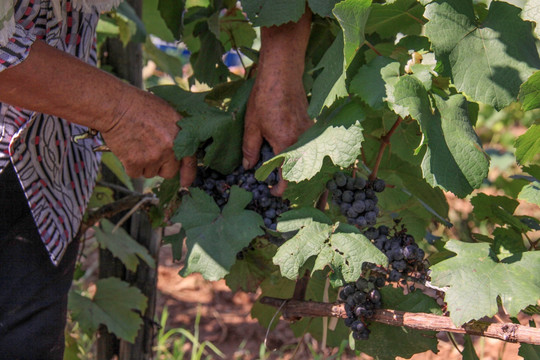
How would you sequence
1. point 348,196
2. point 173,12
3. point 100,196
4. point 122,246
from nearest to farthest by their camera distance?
point 348,196 → point 173,12 → point 122,246 → point 100,196

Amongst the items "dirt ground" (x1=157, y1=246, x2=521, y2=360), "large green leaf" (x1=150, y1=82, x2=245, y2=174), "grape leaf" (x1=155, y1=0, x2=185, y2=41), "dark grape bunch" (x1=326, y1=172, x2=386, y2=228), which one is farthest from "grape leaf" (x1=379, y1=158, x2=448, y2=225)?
"dirt ground" (x1=157, y1=246, x2=521, y2=360)

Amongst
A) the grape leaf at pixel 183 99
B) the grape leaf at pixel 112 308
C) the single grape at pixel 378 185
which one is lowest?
the grape leaf at pixel 112 308

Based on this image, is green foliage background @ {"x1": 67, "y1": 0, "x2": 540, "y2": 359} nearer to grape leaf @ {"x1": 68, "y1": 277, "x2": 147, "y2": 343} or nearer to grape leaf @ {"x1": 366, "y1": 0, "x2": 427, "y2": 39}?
grape leaf @ {"x1": 366, "y1": 0, "x2": 427, "y2": 39}

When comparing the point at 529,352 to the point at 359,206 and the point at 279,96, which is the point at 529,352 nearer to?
the point at 359,206

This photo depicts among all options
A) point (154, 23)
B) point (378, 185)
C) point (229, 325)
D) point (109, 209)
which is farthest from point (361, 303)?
point (229, 325)

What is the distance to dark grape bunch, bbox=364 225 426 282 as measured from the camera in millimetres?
1304

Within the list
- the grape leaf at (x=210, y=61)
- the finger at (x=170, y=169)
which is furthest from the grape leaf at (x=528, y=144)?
the grape leaf at (x=210, y=61)

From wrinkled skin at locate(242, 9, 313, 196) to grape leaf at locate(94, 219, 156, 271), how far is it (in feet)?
3.30

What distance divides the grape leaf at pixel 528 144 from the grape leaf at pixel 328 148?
334 mm

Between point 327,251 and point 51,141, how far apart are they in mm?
808

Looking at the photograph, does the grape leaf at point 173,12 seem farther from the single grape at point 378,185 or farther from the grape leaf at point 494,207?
the grape leaf at point 494,207

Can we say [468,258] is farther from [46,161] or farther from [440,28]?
[46,161]

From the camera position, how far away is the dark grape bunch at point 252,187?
150cm

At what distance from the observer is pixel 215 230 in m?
1.46
